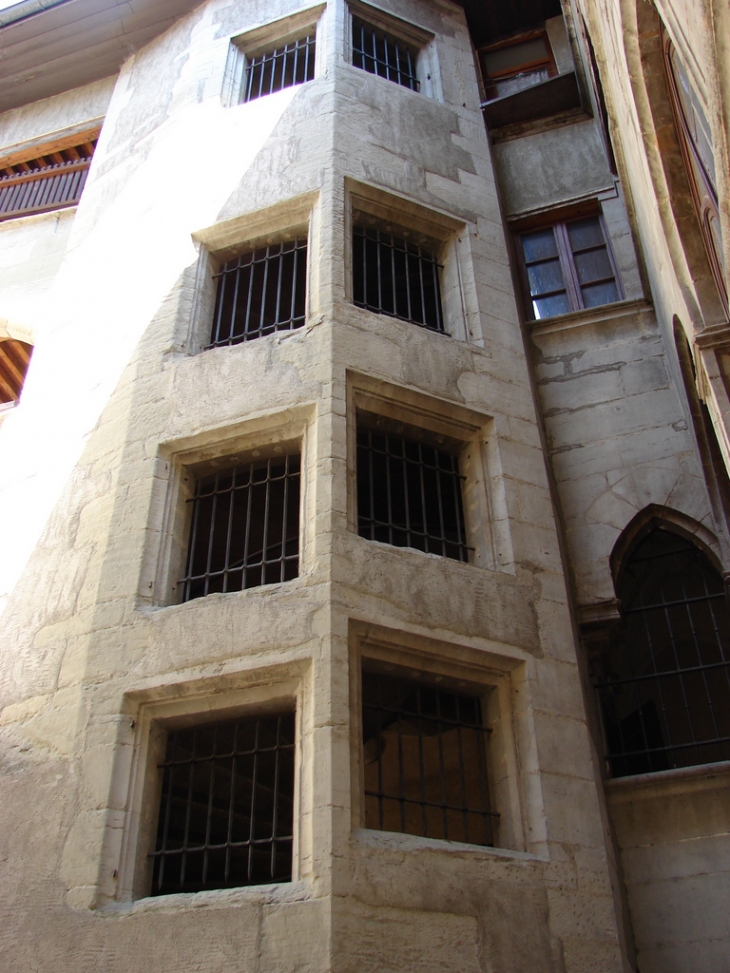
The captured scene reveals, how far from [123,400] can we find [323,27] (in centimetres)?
546

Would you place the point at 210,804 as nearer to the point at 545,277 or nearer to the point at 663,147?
the point at 663,147

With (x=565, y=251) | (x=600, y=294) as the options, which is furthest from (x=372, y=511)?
(x=565, y=251)

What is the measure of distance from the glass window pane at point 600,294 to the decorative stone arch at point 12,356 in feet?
18.7

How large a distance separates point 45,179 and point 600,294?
7.07m

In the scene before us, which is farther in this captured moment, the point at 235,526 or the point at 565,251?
the point at 565,251

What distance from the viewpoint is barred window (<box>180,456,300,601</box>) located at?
647 cm

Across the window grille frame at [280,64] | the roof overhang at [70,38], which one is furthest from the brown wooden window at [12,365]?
the roof overhang at [70,38]

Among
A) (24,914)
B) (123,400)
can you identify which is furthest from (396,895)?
(123,400)

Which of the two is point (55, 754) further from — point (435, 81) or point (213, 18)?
point (213, 18)

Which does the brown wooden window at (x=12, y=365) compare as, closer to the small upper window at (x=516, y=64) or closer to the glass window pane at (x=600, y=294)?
the glass window pane at (x=600, y=294)

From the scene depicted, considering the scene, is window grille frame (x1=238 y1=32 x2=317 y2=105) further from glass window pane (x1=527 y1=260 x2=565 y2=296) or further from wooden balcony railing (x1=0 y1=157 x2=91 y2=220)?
glass window pane (x1=527 y1=260 x2=565 y2=296)

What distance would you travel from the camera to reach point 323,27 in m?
10.6

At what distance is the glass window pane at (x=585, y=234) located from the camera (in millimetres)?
9875

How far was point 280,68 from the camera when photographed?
1068cm
